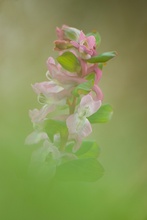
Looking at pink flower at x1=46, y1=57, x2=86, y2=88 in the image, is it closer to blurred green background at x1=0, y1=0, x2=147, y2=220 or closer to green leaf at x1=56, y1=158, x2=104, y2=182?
green leaf at x1=56, y1=158, x2=104, y2=182

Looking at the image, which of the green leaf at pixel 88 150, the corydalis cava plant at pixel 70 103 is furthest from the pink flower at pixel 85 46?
the green leaf at pixel 88 150

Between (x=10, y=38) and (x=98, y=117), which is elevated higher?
(x=10, y=38)

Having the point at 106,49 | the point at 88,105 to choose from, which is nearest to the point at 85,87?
the point at 88,105

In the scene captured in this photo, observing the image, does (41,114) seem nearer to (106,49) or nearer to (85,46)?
(85,46)

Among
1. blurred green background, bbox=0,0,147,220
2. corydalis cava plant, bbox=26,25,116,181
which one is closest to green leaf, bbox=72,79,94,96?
corydalis cava plant, bbox=26,25,116,181

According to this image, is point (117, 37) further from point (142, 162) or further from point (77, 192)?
point (77, 192)

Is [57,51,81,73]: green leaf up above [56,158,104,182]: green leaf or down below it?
above

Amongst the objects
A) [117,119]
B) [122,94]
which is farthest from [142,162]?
[122,94]

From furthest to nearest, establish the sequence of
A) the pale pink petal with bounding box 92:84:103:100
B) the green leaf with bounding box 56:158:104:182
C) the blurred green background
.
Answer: the blurred green background < the pale pink petal with bounding box 92:84:103:100 < the green leaf with bounding box 56:158:104:182
